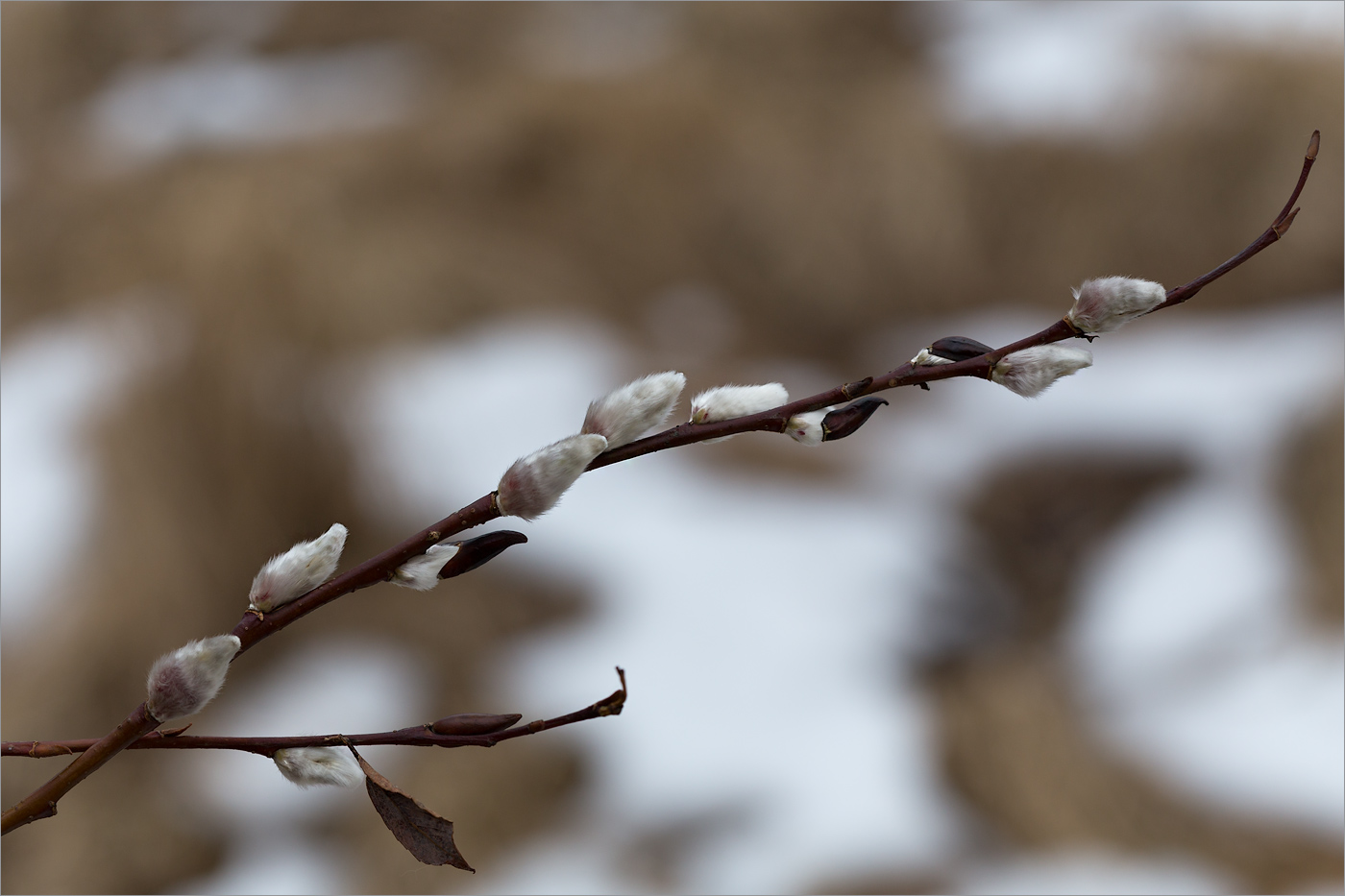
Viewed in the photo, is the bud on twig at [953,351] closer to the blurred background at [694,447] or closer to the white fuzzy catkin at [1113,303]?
the white fuzzy catkin at [1113,303]

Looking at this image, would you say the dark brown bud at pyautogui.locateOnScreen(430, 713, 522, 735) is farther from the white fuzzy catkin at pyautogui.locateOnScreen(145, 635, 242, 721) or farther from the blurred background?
the blurred background

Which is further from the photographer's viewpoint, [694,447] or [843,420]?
[694,447]

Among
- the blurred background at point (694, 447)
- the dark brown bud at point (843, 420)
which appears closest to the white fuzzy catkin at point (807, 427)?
the dark brown bud at point (843, 420)

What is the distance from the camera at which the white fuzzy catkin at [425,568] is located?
153 mm

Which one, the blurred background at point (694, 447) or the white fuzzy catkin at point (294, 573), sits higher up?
the blurred background at point (694, 447)

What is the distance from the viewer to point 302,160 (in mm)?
1051

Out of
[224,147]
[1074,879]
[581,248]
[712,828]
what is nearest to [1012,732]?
[1074,879]

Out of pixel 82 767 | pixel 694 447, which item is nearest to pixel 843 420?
pixel 82 767

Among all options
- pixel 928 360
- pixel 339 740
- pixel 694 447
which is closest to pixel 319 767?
pixel 339 740

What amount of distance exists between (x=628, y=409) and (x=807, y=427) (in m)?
0.03

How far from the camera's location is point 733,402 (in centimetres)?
17

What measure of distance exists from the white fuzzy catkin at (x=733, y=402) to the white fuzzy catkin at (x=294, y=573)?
0.06m

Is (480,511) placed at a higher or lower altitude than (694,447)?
lower

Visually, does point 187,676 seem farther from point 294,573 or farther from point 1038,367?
point 1038,367
